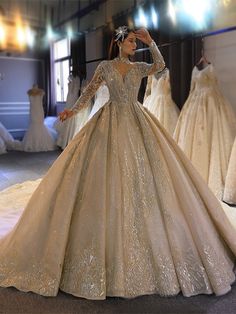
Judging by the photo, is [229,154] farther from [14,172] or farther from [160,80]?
[14,172]

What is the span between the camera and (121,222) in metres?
1.33

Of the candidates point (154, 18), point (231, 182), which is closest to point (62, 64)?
point (154, 18)

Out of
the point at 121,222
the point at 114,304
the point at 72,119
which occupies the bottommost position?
the point at 114,304

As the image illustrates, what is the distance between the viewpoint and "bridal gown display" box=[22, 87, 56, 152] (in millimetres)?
3943

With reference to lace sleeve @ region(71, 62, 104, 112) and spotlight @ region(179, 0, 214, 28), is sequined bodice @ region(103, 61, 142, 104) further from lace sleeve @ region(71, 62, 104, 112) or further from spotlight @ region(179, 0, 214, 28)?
spotlight @ region(179, 0, 214, 28)

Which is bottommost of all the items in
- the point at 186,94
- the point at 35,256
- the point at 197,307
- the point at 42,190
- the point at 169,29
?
the point at 197,307

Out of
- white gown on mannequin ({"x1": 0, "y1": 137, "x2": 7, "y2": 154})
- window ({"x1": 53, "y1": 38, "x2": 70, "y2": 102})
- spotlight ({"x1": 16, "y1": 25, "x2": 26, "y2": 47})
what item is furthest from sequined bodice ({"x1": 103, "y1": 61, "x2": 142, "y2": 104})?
white gown on mannequin ({"x1": 0, "y1": 137, "x2": 7, "y2": 154})

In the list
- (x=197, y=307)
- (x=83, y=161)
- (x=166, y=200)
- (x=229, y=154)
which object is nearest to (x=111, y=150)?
(x=83, y=161)

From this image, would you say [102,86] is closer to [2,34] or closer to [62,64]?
[62,64]

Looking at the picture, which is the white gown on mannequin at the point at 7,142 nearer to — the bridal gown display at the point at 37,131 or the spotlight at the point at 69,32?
the bridal gown display at the point at 37,131

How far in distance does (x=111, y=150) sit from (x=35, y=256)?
1.88 feet

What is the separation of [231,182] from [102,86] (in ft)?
4.86

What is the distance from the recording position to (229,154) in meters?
2.72

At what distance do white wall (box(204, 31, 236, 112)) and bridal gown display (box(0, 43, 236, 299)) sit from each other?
1.87 meters
